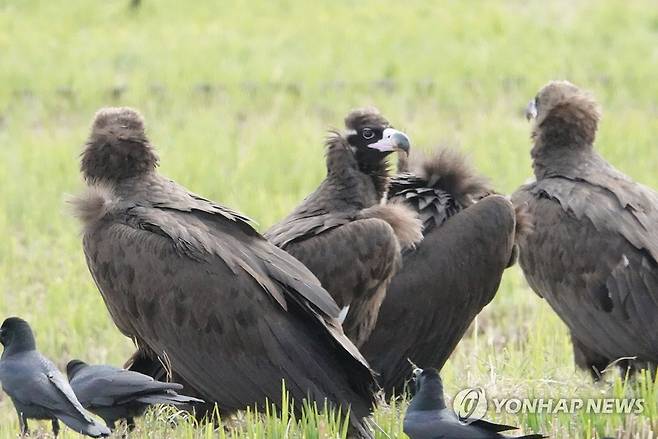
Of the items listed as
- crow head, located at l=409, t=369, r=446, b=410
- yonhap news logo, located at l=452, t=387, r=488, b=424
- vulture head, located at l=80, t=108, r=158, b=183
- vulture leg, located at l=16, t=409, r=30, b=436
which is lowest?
vulture leg, located at l=16, t=409, r=30, b=436

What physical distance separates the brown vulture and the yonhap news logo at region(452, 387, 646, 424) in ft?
1.72

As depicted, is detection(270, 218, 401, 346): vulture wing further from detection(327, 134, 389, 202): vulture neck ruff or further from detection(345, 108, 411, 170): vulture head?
detection(345, 108, 411, 170): vulture head

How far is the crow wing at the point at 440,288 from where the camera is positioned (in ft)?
22.0

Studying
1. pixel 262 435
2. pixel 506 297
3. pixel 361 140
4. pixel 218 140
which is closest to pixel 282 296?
pixel 262 435

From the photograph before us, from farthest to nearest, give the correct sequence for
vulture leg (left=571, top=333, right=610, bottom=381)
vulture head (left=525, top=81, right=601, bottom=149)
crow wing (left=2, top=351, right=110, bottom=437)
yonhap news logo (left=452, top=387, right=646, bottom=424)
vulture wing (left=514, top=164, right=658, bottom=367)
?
vulture head (left=525, top=81, right=601, bottom=149) → vulture leg (left=571, top=333, right=610, bottom=381) → vulture wing (left=514, top=164, right=658, bottom=367) → yonhap news logo (left=452, top=387, right=646, bottom=424) → crow wing (left=2, top=351, right=110, bottom=437)

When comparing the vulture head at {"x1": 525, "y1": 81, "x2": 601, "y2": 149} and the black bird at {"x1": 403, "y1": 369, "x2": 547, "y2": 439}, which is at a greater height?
the vulture head at {"x1": 525, "y1": 81, "x2": 601, "y2": 149}

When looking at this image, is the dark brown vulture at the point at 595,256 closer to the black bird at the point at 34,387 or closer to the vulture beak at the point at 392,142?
the vulture beak at the point at 392,142

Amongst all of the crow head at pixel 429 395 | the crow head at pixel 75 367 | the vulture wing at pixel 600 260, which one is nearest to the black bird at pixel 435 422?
the crow head at pixel 429 395

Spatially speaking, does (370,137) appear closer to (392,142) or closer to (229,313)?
(392,142)

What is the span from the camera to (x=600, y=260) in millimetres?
6914

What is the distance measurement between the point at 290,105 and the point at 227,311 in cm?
871

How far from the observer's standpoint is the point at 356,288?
6.30m

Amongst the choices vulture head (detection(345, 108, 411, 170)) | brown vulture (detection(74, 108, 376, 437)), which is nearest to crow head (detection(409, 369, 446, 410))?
brown vulture (detection(74, 108, 376, 437))

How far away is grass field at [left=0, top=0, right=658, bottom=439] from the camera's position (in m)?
7.95
